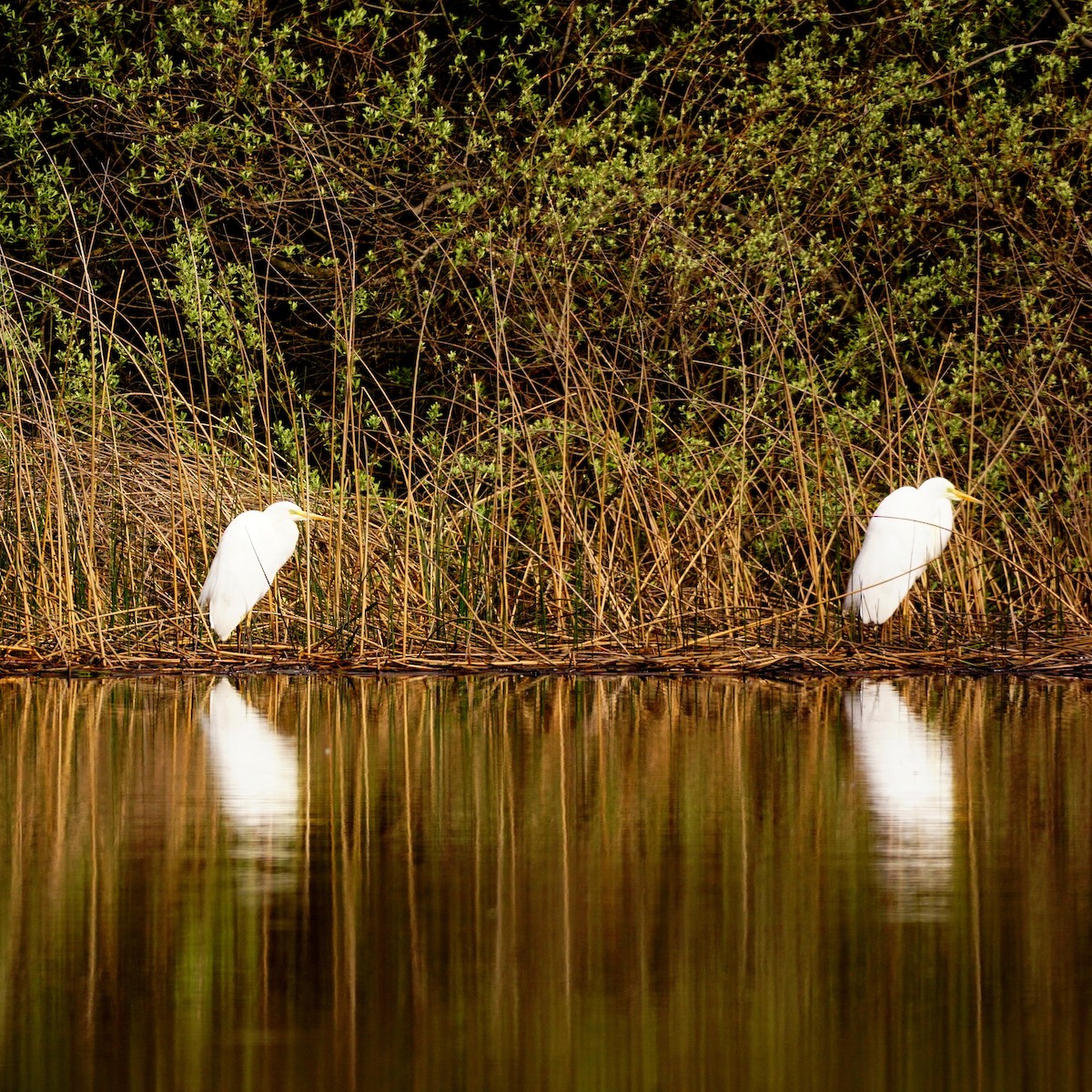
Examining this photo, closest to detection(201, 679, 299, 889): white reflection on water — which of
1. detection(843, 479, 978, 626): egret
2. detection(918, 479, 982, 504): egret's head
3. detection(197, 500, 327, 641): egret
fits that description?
detection(197, 500, 327, 641): egret

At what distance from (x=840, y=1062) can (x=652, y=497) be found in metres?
6.91

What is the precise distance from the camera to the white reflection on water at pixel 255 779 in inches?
171

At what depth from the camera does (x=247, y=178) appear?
10.9 m

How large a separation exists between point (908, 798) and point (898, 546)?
→ 11.8 ft

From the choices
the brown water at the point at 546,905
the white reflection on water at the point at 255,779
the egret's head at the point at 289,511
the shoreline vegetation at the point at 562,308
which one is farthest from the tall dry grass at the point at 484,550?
the brown water at the point at 546,905

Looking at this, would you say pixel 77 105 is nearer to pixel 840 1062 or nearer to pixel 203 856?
pixel 203 856

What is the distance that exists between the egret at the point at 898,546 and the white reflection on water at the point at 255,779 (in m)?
2.83

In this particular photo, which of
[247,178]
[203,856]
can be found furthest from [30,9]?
[203,856]

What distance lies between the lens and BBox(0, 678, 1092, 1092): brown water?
2709mm

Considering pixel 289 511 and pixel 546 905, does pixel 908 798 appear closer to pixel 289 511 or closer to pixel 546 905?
pixel 546 905

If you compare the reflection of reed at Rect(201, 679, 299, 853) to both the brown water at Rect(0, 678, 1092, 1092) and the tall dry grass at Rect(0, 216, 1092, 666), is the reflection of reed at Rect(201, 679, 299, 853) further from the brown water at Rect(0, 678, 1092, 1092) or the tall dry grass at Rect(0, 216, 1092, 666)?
the tall dry grass at Rect(0, 216, 1092, 666)

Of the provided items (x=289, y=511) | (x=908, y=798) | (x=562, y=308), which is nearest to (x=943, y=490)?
(x=562, y=308)

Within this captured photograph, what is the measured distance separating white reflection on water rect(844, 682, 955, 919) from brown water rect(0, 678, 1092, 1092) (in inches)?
0.6

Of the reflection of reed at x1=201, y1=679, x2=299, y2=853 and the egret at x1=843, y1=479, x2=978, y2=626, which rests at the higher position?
the egret at x1=843, y1=479, x2=978, y2=626
